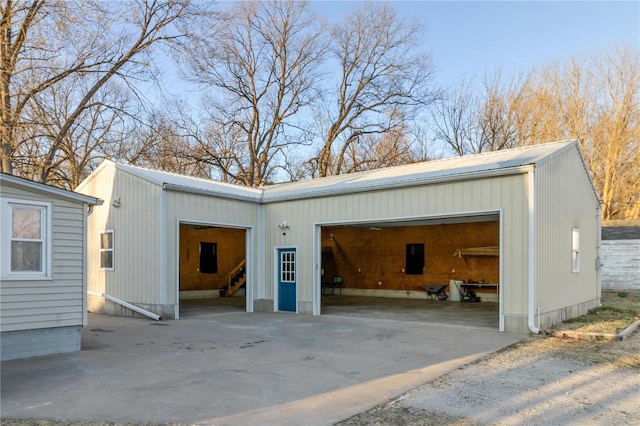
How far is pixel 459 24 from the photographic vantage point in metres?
15.2

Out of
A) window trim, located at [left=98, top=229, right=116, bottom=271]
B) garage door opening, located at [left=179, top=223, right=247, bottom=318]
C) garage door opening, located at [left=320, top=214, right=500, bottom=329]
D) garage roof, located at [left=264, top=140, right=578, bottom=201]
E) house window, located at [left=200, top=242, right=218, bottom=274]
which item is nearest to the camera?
garage roof, located at [left=264, top=140, right=578, bottom=201]

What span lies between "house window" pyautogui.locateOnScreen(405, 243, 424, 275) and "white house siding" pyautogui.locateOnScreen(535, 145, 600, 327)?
6619 millimetres

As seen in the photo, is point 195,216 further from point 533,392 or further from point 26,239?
point 533,392

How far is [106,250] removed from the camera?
14008 millimetres

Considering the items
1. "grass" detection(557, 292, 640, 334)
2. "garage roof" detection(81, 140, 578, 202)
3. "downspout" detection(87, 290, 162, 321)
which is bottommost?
"grass" detection(557, 292, 640, 334)

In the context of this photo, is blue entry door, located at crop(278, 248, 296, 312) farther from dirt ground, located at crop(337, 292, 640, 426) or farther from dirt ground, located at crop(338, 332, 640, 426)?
dirt ground, located at crop(338, 332, 640, 426)

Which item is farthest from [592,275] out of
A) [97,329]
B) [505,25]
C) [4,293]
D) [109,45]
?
[109,45]

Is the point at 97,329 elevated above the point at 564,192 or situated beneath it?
situated beneath

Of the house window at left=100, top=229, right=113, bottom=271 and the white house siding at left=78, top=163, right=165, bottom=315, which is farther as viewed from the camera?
the house window at left=100, top=229, right=113, bottom=271

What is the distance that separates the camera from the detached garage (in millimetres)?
9977

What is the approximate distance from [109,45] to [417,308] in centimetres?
1318

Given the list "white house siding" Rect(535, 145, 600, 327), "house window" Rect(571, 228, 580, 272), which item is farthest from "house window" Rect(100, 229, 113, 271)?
"house window" Rect(571, 228, 580, 272)

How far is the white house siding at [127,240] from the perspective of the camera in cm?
1243

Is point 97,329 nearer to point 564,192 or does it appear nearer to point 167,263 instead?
point 167,263
